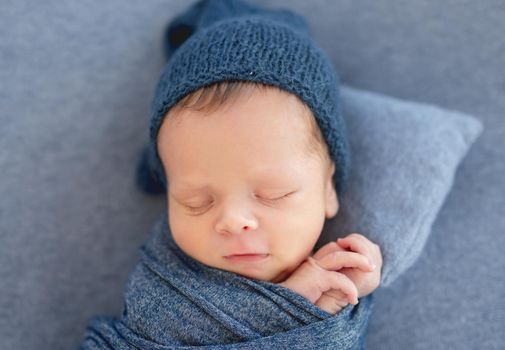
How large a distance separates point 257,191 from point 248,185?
22mm

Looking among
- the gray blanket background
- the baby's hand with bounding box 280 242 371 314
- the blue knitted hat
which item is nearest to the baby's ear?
the blue knitted hat

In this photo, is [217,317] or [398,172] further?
[398,172]

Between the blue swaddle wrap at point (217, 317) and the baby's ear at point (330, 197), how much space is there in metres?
0.20

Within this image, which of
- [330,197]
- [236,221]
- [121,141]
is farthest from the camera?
[121,141]

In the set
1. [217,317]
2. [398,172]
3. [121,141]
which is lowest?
[217,317]

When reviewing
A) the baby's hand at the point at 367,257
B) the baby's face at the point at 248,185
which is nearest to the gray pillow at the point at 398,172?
the baby's hand at the point at 367,257

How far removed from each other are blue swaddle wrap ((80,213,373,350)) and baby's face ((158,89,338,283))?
0.05m

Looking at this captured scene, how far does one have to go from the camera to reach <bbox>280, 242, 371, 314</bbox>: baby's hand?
1.00 meters

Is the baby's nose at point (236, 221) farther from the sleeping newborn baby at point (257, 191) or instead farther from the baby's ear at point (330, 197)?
the baby's ear at point (330, 197)

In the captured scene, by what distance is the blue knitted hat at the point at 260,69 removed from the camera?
1.00 m

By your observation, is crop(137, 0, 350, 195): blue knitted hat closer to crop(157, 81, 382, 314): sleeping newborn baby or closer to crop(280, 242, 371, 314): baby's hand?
crop(157, 81, 382, 314): sleeping newborn baby

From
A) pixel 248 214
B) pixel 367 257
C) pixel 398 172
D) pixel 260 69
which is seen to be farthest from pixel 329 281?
pixel 260 69

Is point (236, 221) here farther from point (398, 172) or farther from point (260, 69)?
point (398, 172)

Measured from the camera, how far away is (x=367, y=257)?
1.02 m
